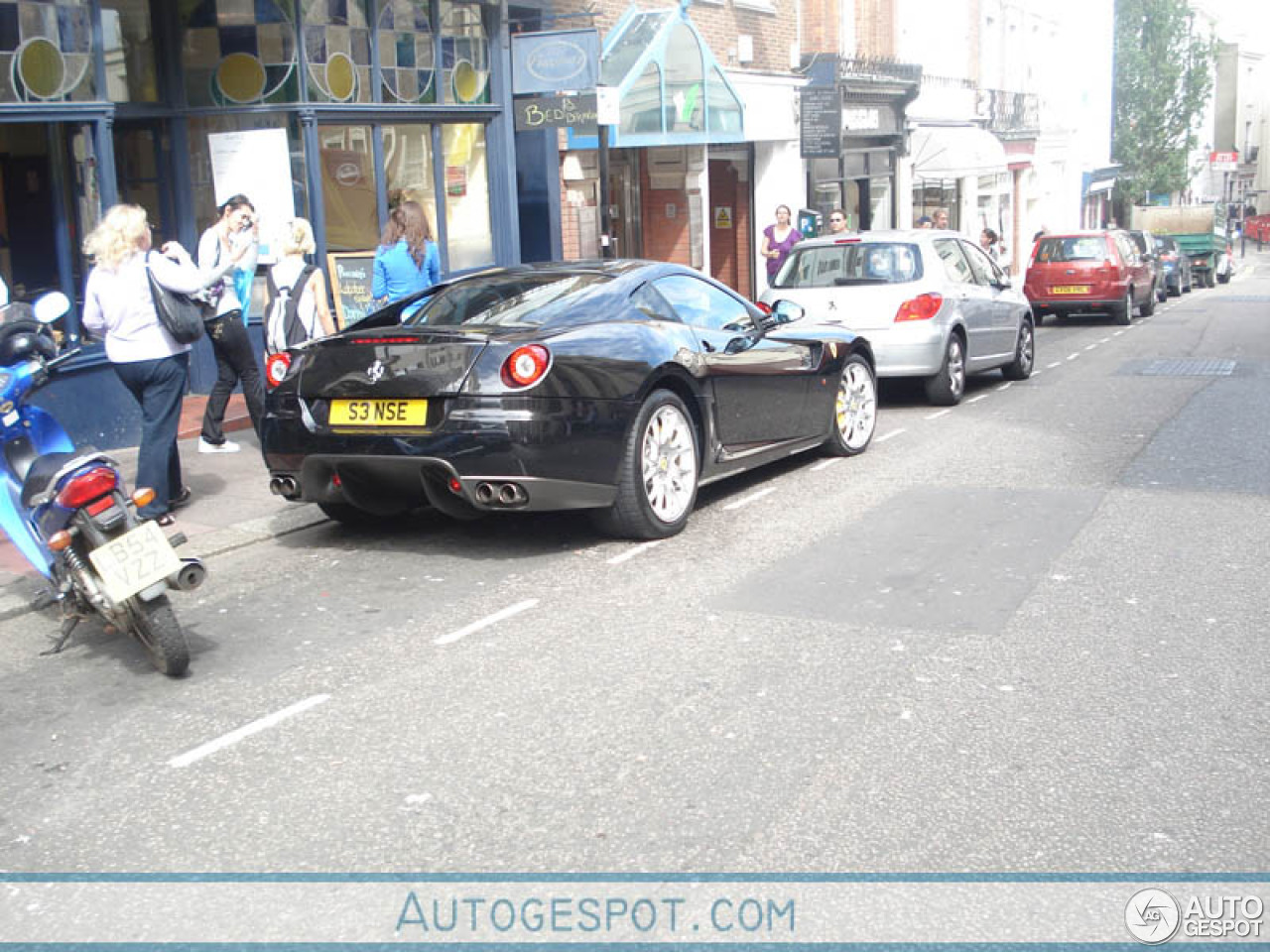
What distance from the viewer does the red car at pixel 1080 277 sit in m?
24.0

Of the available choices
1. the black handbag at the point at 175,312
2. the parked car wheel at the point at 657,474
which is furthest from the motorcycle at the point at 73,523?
the parked car wheel at the point at 657,474

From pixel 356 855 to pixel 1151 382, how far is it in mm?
12388

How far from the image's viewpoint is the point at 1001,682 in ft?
17.1

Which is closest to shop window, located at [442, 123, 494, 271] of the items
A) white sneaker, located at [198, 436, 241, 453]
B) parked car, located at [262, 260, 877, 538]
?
white sneaker, located at [198, 436, 241, 453]

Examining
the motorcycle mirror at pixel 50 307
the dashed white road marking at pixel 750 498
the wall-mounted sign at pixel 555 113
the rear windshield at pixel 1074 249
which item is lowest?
the dashed white road marking at pixel 750 498

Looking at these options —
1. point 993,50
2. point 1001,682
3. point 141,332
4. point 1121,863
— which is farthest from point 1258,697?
point 993,50

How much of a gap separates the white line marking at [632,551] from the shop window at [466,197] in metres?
8.21

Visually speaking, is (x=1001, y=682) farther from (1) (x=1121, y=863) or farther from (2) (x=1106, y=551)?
(2) (x=1106, y=551)

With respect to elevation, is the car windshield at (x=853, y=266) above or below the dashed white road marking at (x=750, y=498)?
above

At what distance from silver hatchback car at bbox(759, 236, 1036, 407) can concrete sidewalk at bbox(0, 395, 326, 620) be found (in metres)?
4.57

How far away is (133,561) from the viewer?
5.24m

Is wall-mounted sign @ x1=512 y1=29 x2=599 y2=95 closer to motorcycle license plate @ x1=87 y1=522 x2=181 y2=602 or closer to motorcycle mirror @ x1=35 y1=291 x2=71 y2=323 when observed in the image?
motorcycle mirror @ x1=35 y1=291 x2=71 y2=323

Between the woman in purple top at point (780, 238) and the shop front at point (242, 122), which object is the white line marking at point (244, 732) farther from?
the woman in purple top at point (780, 238)

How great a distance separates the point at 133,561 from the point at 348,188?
29.3 feet
